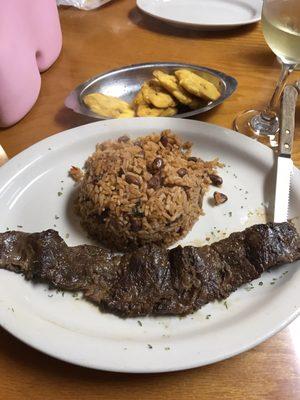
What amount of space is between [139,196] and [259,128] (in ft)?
2.44

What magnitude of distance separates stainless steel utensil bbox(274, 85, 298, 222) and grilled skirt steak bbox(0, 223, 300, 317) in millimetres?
122

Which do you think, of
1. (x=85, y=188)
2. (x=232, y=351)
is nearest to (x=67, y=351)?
(x=232, y=351)

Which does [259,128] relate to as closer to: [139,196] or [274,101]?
[274,101]

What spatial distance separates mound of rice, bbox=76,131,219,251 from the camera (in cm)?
131

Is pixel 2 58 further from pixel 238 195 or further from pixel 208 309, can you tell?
pixel 208 309

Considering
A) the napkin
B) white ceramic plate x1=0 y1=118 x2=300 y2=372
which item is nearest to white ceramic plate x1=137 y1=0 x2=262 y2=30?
the napkin

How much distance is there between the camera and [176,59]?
2.17 m

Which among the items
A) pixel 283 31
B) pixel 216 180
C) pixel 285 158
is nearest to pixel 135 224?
pixel 216 180

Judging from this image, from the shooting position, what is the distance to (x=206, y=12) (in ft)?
7.72

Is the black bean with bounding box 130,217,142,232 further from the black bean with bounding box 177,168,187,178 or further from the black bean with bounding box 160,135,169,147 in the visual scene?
the black bean with bounding box 160,135,169,147

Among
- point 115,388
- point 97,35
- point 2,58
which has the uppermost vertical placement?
point 2,58

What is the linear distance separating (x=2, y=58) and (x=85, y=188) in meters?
0.64

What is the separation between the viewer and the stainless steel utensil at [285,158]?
1.38m

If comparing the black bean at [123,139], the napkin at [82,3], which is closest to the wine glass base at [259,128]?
the black bean at [123,139]
